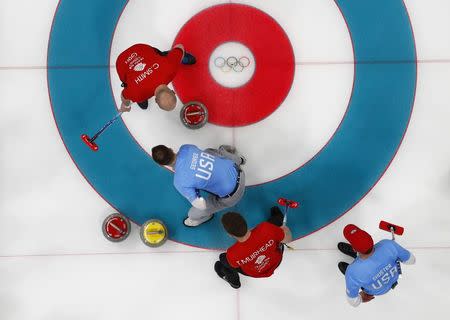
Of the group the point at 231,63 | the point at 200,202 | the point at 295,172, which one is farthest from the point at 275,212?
the point at 231,63

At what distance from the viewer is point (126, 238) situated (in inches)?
183

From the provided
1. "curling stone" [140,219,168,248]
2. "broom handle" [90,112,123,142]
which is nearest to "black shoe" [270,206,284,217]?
"curling stone" [140,219,168,248]

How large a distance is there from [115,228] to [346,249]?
85.2 inches

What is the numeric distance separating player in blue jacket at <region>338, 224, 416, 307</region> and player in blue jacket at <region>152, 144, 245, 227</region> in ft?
3.31

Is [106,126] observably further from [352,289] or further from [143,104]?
[352,289]

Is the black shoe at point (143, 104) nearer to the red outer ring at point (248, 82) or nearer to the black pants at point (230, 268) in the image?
the red outer ring at point (248, 82)

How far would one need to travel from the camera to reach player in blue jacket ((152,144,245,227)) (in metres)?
3.81

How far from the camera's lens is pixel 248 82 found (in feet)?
15.3

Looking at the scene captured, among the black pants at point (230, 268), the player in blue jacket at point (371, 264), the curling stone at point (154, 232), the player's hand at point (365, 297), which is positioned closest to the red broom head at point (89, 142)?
the curling stone at point (154, 232)

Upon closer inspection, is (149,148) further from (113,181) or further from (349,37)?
(349,37)

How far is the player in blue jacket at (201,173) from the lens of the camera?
3.81m

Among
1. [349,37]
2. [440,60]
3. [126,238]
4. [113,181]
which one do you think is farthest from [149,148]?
[440,60]

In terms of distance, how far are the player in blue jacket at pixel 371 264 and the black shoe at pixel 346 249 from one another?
542 millimetres

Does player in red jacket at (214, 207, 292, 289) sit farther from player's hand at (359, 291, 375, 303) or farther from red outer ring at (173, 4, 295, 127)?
red outer ring at (173, 4, 295, 127)
